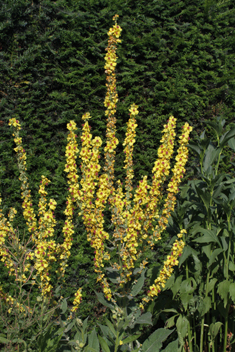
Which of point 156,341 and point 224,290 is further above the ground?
point 224,290

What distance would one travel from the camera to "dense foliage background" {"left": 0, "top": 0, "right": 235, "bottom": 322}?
131 inches

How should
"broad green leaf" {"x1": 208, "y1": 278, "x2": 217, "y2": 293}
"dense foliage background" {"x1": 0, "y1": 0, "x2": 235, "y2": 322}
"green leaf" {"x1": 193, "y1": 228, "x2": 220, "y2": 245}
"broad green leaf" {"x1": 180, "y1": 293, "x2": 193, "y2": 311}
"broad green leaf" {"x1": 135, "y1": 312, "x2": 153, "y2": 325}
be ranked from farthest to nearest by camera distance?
"dense foliage background" {"x1": 0, "y1": 0, "x2": 235, "y2": 322} < "broad green leaf" {"x1": 208, "y1": 278, "x2": 217, "y2": 293} < "broad green leaf" {"x1": 180, "y1": 293, "x2": 193, "y2": 311} < "green leaf" {"x1": 193, "y1": 228, "x2": 220, "y2": 245} < "broad green leaf" {"x1": 135, "y1": 312, "x2": 153, "y2": 325}

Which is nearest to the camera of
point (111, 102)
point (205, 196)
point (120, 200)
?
point (120, 200)

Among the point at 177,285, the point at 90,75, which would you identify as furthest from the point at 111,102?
the point at 177,285

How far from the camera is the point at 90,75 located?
11.7 feet

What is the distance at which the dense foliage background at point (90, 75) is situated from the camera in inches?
131

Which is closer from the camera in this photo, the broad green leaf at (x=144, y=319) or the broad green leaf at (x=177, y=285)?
the broad green leaf at (x=144, y=319)

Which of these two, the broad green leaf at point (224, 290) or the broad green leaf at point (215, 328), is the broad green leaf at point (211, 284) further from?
the broad green leaf at point (215, 328)

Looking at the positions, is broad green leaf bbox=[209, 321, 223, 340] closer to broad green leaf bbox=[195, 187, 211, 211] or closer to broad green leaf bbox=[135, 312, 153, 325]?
broad green leaf bbox=[135, 312, 153, 325]

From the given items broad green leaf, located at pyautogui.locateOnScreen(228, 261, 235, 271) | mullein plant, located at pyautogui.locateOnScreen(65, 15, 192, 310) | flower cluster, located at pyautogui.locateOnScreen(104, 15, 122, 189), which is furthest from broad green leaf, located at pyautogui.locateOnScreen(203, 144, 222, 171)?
flower cluster, located at pyautogui.locateOnScreen(104, 15, 122, 189)

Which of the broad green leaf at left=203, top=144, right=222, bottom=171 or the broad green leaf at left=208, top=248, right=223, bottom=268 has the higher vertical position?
the broad green leaf at left=203, top=144, right=222, bottom=171

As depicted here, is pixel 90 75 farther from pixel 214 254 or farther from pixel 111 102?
pixel 214 254

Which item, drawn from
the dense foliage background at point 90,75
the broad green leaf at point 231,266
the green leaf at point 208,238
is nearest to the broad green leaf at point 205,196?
the green leaf at point 208,238

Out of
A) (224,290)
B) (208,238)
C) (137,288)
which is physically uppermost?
(208,238)
